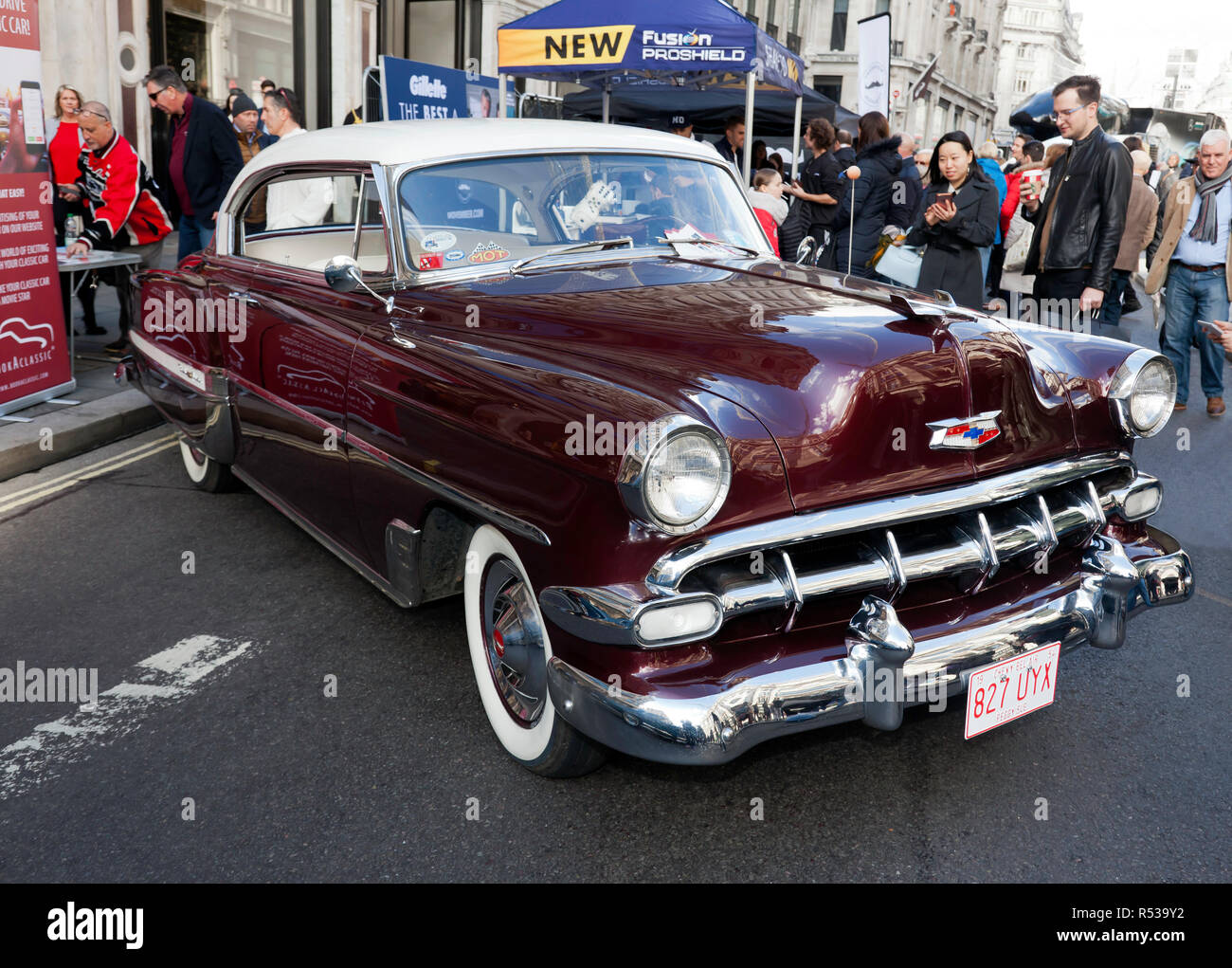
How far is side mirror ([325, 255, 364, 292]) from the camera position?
323 cm

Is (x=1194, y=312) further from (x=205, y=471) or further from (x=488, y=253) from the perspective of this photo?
(x=205, y=471)

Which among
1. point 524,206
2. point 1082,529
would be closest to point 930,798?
point 1082,529

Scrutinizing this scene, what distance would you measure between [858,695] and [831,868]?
427 millimetres

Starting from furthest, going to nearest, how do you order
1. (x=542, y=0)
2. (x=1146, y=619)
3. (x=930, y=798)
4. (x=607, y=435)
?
(x=542, y=0), (x=1146, y=619), (x=930, y=798), (x=607, y=435)

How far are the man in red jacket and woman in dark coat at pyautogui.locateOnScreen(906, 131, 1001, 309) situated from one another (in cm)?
538

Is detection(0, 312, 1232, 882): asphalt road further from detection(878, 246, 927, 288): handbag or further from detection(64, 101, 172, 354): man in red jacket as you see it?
detection(64, 101, 172, 354): man in red jacket

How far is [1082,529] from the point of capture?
283cm

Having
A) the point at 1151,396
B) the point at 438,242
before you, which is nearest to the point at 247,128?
the point at 438,242

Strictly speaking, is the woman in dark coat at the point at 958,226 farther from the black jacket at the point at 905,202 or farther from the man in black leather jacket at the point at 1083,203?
the black jacket at the point at 905,202

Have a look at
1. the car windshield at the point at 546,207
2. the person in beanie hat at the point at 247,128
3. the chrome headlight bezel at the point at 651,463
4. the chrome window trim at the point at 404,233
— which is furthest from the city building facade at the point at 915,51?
the chrome headlight bezel at the point at 651,463

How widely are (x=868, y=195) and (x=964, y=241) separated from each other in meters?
1.98

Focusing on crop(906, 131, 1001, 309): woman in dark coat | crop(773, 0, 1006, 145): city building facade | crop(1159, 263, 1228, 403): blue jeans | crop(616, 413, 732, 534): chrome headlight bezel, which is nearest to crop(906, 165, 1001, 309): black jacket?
crop(906, 131, 1001, 309): woman in dark coat

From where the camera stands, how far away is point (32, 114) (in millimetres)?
5883
